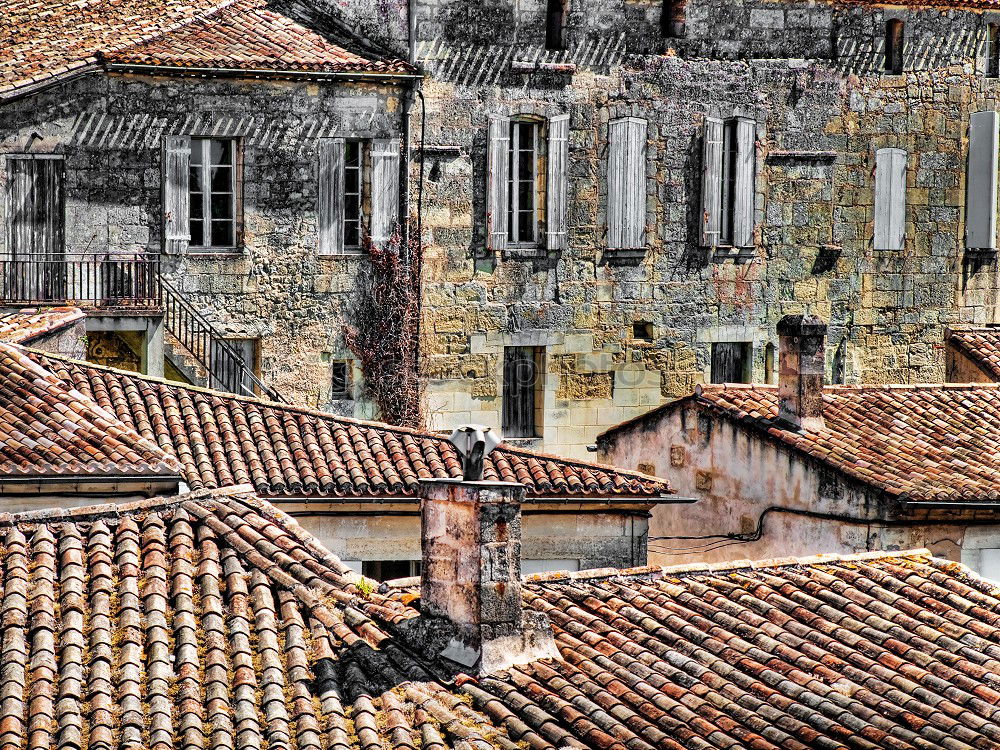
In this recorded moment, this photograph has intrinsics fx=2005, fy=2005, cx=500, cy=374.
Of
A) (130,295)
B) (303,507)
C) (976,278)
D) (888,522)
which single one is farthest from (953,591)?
(976,278)

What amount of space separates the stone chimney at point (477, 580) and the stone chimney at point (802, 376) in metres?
8.64

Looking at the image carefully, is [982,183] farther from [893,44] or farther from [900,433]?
[900,433]

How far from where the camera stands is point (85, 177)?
81.3 feet

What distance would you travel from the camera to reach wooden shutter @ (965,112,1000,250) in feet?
99.3

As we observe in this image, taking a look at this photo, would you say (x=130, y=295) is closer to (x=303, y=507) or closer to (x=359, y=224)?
(x=359, y=224)

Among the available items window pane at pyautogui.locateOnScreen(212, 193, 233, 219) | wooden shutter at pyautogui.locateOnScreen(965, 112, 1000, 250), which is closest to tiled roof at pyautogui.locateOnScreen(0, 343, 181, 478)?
window pane at pyautogui.locateOnScreen(212, 193, 233, 219)

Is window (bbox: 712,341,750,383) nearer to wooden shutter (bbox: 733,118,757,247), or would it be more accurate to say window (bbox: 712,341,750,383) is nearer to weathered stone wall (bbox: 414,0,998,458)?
weathered stone wall (bbox: 414,0,998,458)

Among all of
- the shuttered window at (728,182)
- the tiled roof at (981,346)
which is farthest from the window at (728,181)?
the tiled roof at (981,346)

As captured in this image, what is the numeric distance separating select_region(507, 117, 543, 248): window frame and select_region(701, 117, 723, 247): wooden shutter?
2.53 m

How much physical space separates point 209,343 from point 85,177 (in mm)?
2584

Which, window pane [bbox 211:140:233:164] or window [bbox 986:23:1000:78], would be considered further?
window [bbox 986:23:1000:78]

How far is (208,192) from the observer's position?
25.6 metres

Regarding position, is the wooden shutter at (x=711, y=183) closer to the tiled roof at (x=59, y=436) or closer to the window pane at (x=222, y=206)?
the window pane at (x=222, y=206)

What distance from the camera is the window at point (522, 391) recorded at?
27.6 m
